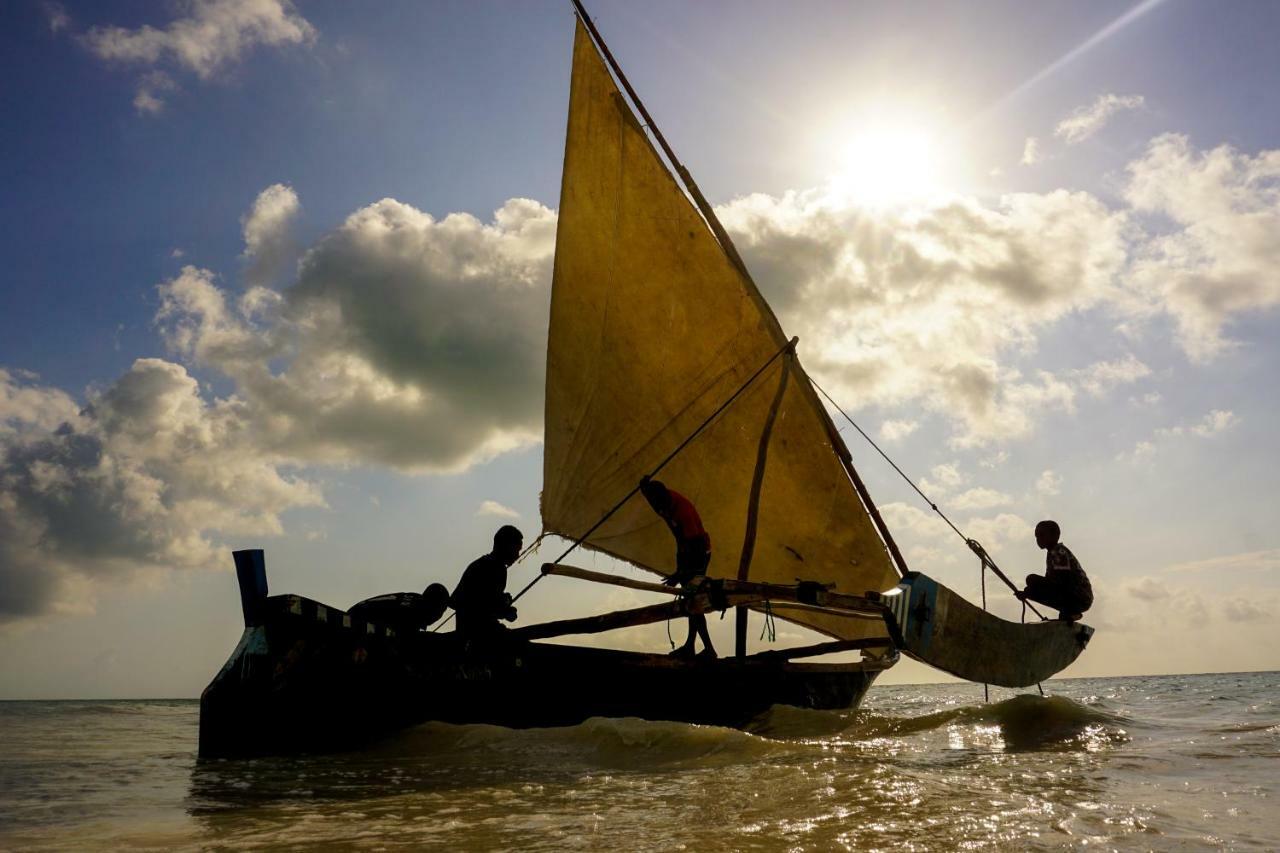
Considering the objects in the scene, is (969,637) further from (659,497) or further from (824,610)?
(659,497)

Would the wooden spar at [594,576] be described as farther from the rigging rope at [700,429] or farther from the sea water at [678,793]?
the sea water at [678,793]

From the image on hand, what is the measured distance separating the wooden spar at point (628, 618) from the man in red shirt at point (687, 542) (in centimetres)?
29

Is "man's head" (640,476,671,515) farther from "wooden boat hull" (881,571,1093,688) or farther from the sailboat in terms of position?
"wooden boat hull" (881,571,1093,688)

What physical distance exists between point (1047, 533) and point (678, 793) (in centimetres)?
941

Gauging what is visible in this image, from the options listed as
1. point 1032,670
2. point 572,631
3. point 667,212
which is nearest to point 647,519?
point 572,631

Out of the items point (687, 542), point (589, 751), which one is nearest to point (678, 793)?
point (589, 751)

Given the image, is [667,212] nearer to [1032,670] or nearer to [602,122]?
[602,122]

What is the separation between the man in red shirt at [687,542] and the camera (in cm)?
1127

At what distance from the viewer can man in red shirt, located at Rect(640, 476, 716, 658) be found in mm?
11273

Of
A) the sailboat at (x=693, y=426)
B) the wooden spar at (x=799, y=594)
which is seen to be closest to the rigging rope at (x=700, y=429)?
the sailboat at (x=693, y=426)

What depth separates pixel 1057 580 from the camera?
1328cm

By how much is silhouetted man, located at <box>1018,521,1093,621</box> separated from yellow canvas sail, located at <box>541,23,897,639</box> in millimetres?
2071

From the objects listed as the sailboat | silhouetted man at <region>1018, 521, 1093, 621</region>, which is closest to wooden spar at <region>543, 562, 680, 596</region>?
the sailboat

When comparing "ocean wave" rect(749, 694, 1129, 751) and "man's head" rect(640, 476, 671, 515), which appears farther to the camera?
"man's head" rect(640, 476, 671, 515)
